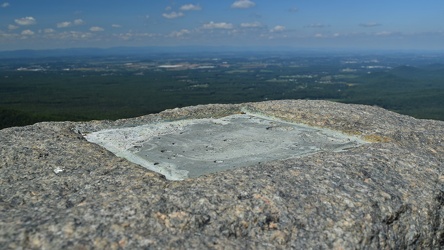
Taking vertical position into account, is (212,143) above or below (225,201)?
above

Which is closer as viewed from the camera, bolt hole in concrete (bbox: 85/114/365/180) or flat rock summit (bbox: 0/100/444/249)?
flat rock summit (bbox: 0/100/444/249)

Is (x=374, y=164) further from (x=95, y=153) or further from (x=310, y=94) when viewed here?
(x=310, y=94)

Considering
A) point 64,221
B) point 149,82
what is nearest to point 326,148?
point 64,221

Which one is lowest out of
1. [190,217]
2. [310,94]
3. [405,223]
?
[310,94]

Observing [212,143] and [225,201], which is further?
[212,143]
